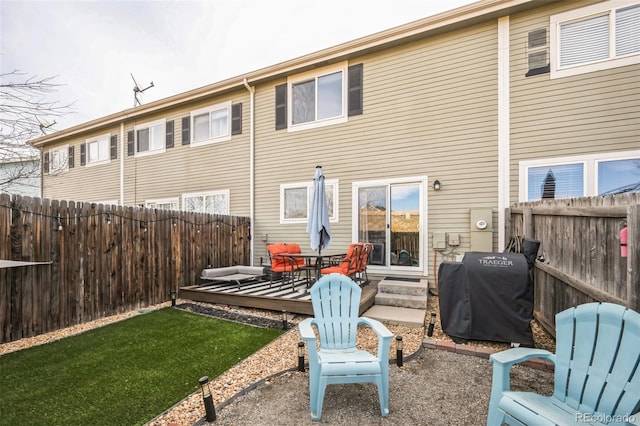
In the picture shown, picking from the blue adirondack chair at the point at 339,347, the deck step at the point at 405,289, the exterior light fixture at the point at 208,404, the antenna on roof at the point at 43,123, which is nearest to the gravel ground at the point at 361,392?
the exterior light fixture at the point at 208,404

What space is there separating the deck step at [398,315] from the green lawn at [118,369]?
1558 millimetres

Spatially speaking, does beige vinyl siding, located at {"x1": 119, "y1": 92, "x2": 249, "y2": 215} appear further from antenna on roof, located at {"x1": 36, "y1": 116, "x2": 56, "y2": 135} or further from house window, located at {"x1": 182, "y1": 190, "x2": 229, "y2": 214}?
antenna on roof, located at {"x1": 36, "y1": 116, "x2": 56, "y2": 135}

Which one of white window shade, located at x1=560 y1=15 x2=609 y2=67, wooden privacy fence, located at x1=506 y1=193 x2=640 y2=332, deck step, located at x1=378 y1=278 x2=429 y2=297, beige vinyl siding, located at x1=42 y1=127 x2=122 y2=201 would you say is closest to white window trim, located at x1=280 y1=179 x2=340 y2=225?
deck step, located at x1=378 y1=278 x2=429 y2=297

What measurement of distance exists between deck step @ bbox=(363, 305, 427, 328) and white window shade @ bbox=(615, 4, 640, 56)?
5624 mm

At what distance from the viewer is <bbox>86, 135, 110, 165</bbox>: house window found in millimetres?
11141

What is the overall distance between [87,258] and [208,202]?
178 inches

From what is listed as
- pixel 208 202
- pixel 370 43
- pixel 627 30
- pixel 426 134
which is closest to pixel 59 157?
pixel 208 202

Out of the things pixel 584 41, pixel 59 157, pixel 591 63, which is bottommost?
pixel 59 157

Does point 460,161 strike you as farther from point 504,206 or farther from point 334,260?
point 334,260

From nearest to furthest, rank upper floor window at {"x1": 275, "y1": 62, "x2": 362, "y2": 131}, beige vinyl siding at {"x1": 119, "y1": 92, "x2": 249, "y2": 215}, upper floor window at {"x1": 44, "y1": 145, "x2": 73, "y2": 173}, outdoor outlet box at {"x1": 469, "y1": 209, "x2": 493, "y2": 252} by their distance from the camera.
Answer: outdoor outlet box at {"x1": 469, "y1": 209, "x2": 493, "y2": 252}, upper floor window at {"x1": 275, "y1": 62, "x2": 362, "y2": 131}, beige vinyl siding at {"x1": 119, "y1": 92, "x2": 249, "y2": 215}, upper floor window at {"x1": 44, "y1": 145, "x2": 73, "y2": 173}

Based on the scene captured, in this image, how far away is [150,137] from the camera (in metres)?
10.2

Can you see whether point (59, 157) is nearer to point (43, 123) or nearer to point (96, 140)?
point (96, 140)

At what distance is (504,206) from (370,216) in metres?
2.70

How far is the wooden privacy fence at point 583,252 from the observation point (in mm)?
2240
